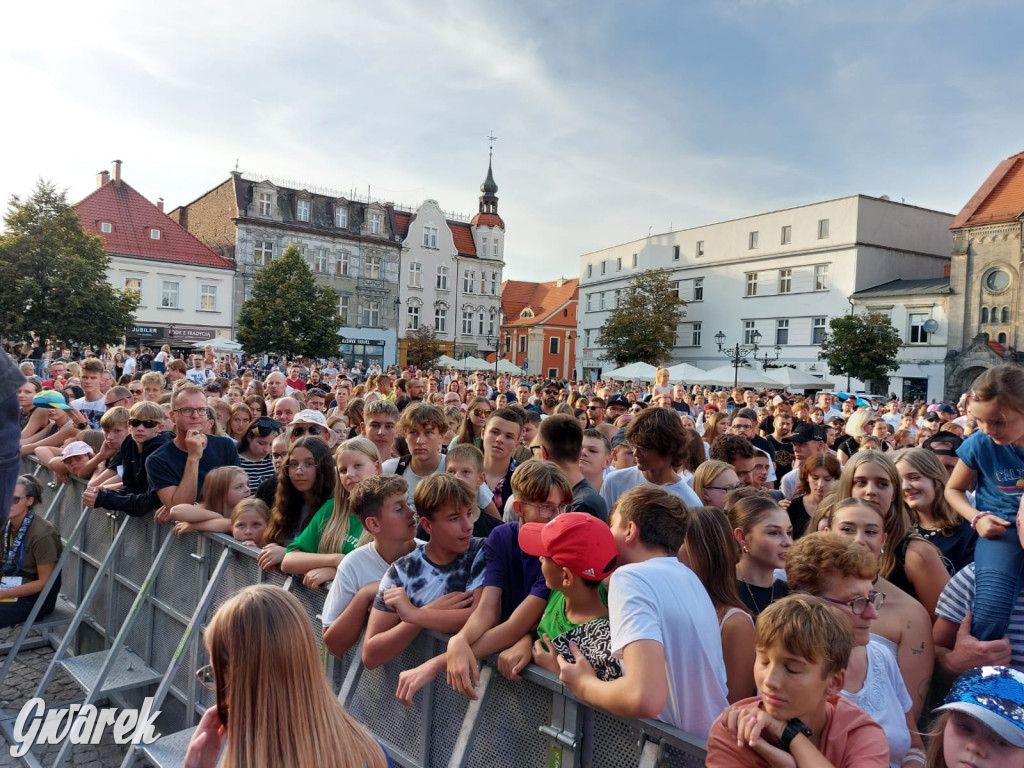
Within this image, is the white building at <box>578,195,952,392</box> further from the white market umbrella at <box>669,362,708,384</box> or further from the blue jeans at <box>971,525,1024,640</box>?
the blue jeans at <box>971,525,1024,640</box>

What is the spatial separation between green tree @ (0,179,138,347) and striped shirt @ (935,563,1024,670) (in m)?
34.6

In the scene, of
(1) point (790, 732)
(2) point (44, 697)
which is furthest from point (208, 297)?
(1) point (790, 732)

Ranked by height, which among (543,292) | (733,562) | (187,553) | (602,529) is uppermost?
(543,292)

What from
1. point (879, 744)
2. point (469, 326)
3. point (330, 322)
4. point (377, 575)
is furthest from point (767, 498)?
point (469, 326)

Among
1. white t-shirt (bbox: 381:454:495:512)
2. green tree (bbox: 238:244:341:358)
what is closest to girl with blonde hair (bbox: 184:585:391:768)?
white t-shirt (bbox: 381:454:495:512)

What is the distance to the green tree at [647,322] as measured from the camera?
44875mm

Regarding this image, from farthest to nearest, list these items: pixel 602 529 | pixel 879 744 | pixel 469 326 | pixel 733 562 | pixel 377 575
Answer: pixel 469 326
pixel 377 575
pixel 733 562
pixel 602 529
pixel 879 744

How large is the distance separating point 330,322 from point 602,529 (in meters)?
40.3

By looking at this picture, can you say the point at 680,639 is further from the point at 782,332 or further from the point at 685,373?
the point at 782,332

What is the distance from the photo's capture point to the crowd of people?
1.88m

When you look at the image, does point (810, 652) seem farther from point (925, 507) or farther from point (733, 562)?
point (925, 507)

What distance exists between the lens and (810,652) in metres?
1.84

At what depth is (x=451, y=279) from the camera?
5481cm

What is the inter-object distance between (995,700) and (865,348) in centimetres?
3572
